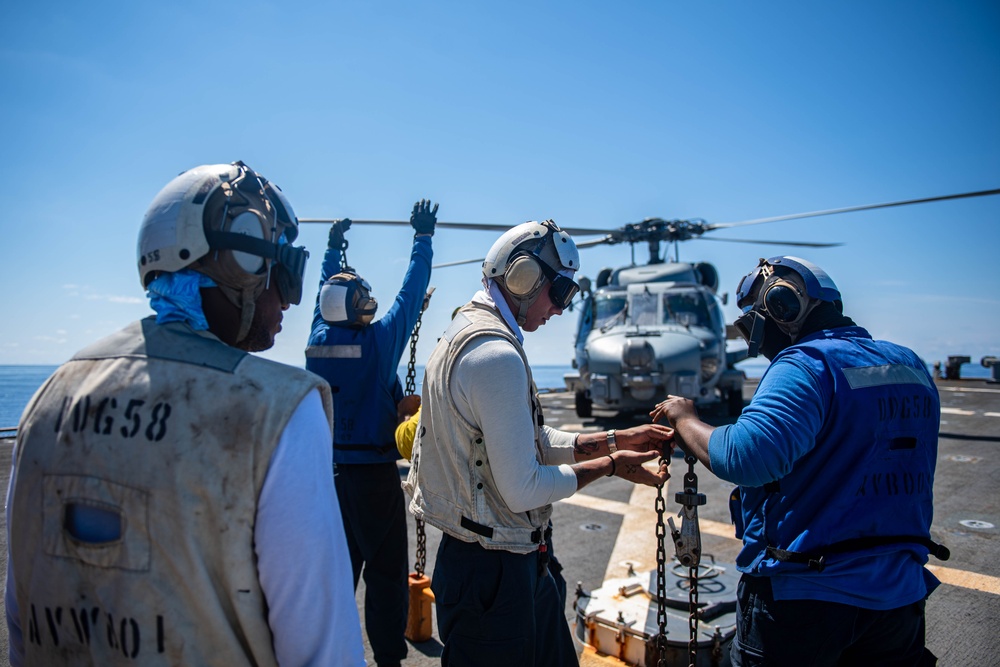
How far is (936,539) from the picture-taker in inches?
214

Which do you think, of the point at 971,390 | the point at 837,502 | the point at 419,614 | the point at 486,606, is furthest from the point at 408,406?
the point at 971,390

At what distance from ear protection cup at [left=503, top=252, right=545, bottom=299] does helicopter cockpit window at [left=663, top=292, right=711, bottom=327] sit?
→ 10.8 metres

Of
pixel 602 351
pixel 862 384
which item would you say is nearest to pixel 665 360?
pixel 602 351

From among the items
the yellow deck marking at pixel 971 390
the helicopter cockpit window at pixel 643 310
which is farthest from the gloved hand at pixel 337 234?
the yellow deck marking at pixel 971 390

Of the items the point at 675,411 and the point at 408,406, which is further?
the point at 408,406

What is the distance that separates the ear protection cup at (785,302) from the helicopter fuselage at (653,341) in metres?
9.25

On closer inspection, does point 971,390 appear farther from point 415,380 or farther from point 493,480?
point 493,480

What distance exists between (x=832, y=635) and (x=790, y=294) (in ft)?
3.85

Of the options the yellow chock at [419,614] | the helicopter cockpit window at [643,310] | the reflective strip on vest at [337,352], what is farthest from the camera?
the helicopter cockpit window at [643,310]

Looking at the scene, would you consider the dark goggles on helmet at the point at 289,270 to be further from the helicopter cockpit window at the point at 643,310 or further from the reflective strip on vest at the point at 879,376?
the helicopter cockpit window at the point at 643,310

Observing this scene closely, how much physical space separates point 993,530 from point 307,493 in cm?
678

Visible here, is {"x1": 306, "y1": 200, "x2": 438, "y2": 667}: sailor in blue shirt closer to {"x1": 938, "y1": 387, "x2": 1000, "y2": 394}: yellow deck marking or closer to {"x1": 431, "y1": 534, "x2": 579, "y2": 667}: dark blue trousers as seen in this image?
{"x1": 431, "y1": 534, "x2": 579, "y2": 667}: dark blue trousers

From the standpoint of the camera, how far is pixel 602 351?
12.2 metres

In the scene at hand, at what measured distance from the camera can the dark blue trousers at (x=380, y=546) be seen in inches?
133
